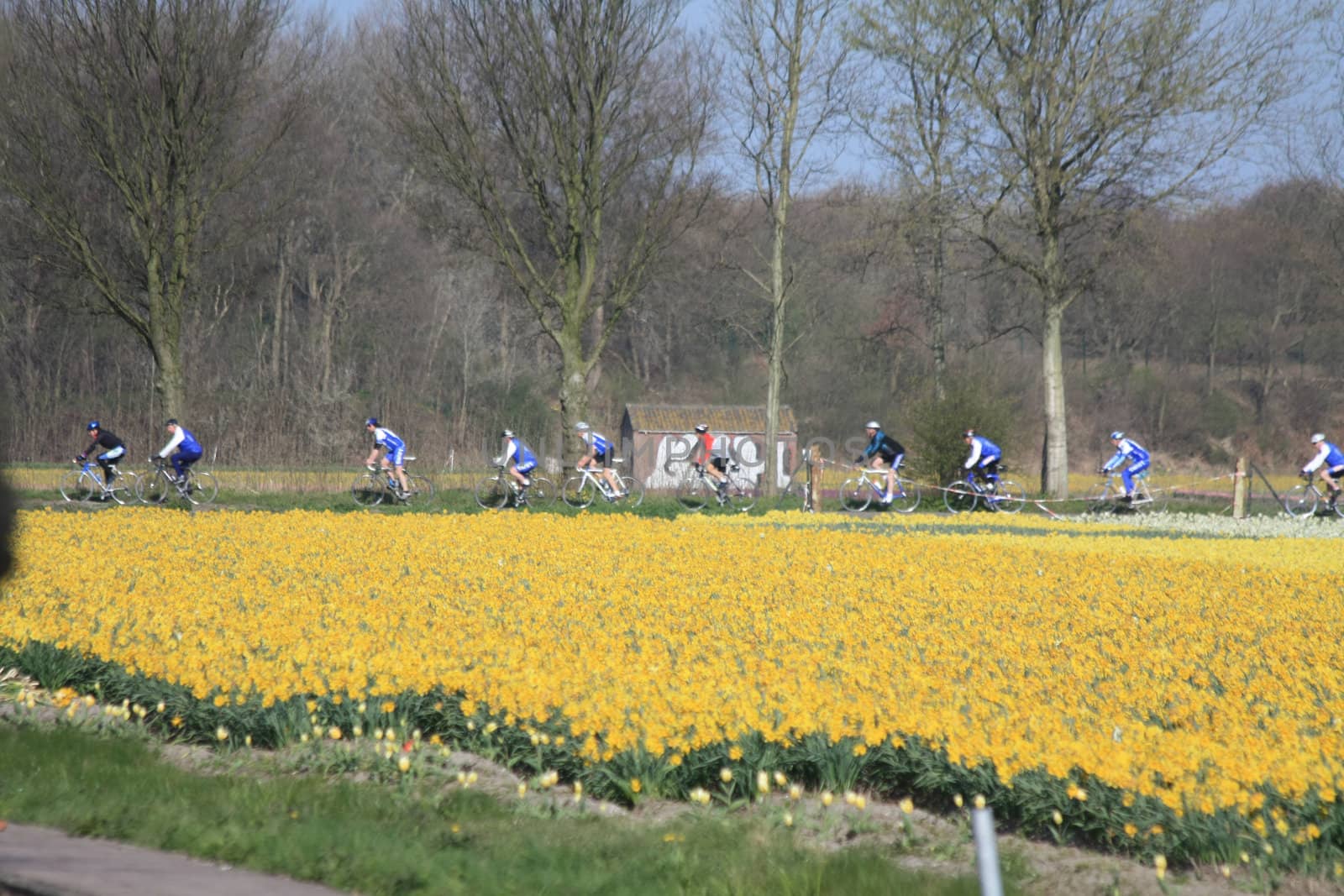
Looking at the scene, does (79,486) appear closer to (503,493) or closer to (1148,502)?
(503,493)

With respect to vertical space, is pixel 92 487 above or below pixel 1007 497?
below

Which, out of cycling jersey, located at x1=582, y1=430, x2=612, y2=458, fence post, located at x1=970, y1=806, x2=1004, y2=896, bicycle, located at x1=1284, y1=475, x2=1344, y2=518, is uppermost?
cycling jersey, located at x1=582, y1=430, x2=612, y2=458

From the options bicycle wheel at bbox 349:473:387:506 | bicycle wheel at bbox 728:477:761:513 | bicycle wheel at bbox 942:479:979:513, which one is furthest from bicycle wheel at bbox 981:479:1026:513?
bicycle wheel at bbox 349:473:387:506

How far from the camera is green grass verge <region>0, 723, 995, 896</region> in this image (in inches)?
197

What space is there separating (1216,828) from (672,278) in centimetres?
2774

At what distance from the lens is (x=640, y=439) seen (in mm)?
42500

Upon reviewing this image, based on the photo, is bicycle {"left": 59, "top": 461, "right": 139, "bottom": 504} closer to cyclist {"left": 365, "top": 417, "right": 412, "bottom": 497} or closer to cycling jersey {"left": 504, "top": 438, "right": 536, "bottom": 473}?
cyclist {"left": 365, "top": 417, "right": 412, "bottom": 497}

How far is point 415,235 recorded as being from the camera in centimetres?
5188

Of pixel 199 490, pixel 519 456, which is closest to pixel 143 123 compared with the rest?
pixel 199 490

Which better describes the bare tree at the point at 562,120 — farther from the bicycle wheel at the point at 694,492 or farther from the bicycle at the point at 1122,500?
the bicycle at the point at 1122,500

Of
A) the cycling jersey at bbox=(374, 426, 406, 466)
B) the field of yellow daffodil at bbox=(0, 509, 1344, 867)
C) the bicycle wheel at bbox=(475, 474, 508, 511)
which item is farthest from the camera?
the bicycle wheel at bbox=(475, 474, 508, 511)

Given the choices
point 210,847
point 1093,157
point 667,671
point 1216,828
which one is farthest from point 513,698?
point 1093,157

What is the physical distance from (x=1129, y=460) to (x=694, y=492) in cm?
831

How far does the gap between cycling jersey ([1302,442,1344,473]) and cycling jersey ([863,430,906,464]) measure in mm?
7192
